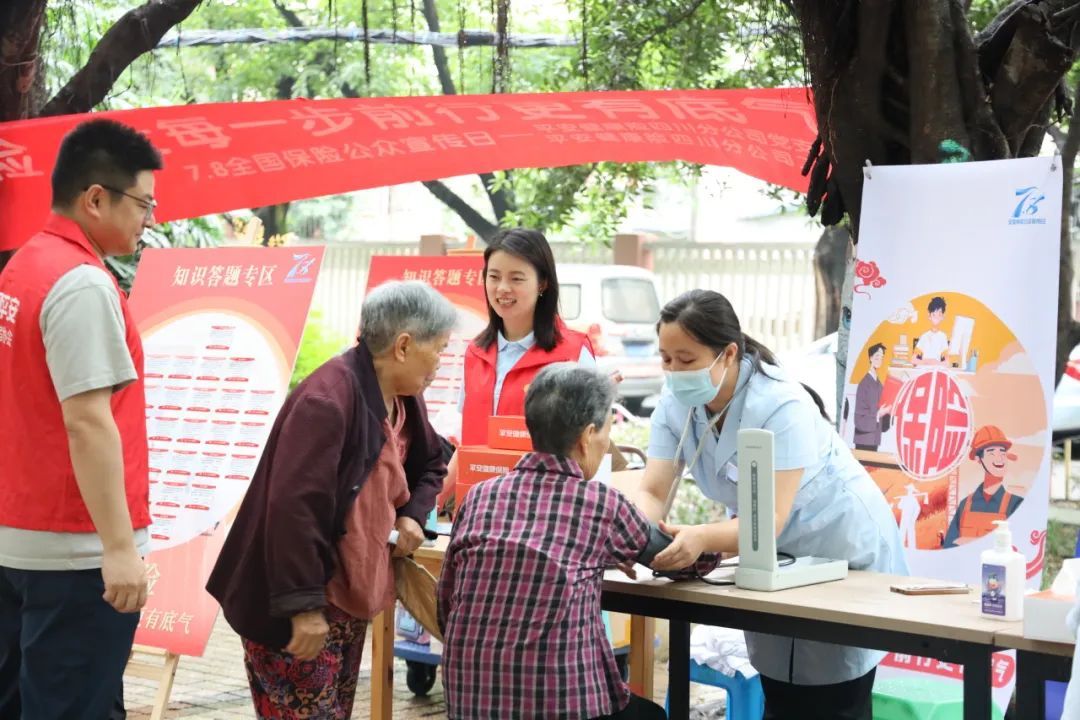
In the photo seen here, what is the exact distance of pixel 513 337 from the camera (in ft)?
12.1

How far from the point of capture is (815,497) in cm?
274

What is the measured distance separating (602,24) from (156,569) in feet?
14.2

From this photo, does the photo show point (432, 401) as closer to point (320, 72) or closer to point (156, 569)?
point (156, 569)

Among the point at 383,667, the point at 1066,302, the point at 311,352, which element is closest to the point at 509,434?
the point at 383,667

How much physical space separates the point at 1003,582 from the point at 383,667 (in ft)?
5.60

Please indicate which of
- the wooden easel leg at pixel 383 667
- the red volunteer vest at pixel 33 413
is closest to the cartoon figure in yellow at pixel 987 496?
the wooden easel leg at pixel 383 667

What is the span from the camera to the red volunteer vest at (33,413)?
2.43 m

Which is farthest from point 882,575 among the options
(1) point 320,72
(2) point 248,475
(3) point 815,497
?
(1) point 320,72

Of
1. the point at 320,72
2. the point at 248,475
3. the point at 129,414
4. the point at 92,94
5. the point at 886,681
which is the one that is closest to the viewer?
the point at 129,414

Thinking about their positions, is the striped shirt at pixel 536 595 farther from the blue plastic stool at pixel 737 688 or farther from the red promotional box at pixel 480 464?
the blue plastic stool at pixel 737 688

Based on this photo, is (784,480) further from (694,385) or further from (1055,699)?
(1055,699)

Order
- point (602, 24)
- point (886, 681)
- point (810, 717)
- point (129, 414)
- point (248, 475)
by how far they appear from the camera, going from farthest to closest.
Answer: point (602, 24) → point (248, 475) → point (886, 681) → point (810, 717) → point (129, 414)

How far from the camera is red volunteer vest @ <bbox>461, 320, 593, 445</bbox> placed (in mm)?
3584

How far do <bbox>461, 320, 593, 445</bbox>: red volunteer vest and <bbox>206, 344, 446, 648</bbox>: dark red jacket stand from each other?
1067 millimetres
